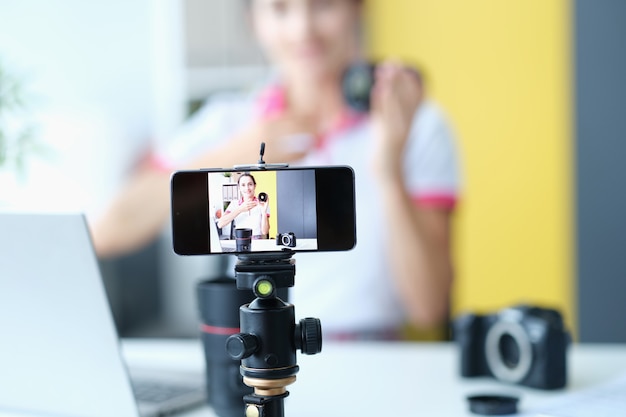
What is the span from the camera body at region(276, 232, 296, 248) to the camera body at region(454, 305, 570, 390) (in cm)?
48

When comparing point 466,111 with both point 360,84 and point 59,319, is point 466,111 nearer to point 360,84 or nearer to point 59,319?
point 360,84

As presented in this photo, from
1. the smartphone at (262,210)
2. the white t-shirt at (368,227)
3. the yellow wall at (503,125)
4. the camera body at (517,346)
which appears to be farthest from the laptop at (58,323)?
the yellow wall at (503,125)

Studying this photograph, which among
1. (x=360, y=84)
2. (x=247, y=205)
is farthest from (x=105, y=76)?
(x=247, y=205)

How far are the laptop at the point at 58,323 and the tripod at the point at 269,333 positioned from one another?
168 mm

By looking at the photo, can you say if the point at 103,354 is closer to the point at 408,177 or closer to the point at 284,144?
the point at 284,144

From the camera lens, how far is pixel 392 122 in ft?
7.10

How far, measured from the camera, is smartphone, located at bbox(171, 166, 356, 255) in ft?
2.46

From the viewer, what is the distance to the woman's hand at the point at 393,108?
2.15 meters

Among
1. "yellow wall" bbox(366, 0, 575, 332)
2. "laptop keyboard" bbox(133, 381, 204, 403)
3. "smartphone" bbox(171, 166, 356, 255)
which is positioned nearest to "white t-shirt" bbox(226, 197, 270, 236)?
"smartphone" bbox(171, 166, 356, 255)

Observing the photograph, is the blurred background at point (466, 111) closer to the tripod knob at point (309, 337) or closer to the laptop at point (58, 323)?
the laptop at point (58, 323)

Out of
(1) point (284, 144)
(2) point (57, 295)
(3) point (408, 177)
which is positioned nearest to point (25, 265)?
(2) point (57, 295)

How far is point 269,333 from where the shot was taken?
744mm

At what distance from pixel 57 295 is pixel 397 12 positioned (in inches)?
76.1

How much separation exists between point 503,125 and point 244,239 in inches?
72.8
